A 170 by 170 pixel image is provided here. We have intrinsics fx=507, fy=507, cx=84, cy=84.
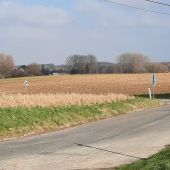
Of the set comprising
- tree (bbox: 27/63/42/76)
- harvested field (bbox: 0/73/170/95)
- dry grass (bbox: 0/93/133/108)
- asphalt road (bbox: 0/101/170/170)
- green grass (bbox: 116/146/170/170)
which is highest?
tree (bbox: 27/63/42/76)

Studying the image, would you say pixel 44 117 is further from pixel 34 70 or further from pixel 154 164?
pixel 34 70

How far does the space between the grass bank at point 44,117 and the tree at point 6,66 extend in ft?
390

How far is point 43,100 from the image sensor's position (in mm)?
25500

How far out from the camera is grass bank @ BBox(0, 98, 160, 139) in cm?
1892

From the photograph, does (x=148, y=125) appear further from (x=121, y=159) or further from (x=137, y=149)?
(x=121, y=159)

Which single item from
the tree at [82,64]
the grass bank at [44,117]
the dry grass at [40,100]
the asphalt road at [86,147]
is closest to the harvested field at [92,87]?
the dry grass at [40,100]

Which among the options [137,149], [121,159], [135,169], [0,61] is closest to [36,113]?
[137,149]

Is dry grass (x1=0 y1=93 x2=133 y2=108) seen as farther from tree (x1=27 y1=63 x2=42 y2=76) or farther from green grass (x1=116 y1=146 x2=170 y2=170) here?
tree (x1=27 y1=63 x2=42 y2=76)

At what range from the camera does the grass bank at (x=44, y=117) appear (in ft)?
62.1

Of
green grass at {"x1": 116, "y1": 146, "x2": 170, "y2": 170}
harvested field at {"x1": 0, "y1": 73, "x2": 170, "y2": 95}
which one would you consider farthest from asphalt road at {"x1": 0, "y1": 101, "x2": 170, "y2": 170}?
harvested field at {"x1": 0, "y1": 73, "x2": 170, "y2": 95}

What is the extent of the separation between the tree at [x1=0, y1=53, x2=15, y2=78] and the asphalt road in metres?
126

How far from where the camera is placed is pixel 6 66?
149 metres

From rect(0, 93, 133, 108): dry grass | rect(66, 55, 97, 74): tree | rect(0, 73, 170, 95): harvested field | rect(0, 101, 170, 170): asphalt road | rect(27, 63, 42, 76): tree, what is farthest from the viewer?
rect(66, 55, 97, 74): tree

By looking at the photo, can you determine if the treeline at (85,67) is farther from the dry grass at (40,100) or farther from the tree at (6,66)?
the dry grass at (40,100)
